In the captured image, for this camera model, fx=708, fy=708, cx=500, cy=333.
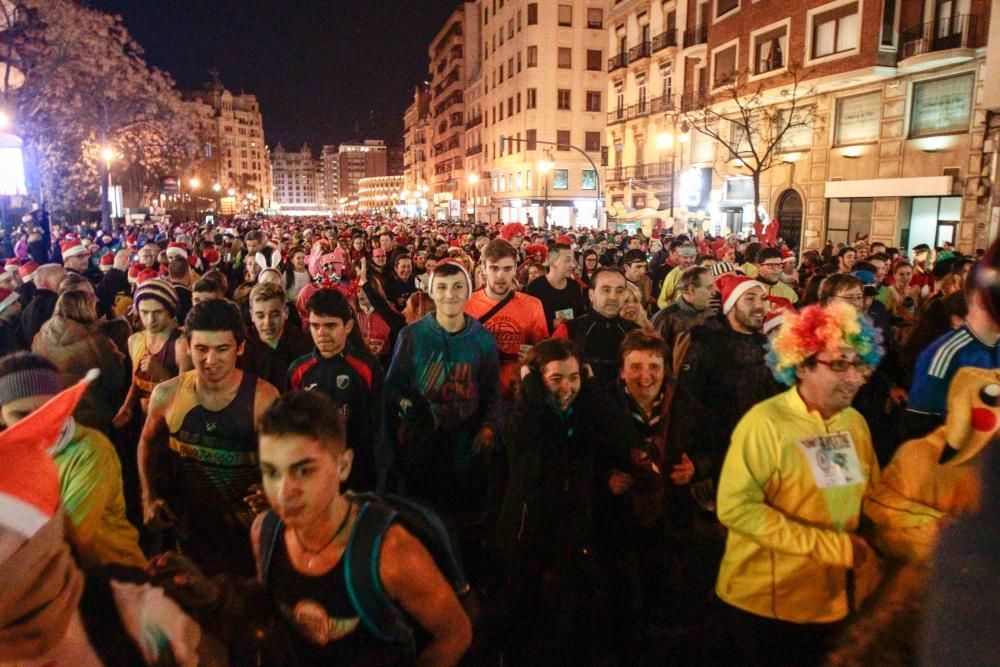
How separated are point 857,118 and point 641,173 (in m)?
17.2

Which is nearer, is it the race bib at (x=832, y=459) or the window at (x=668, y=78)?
the race bib at (x=832, y=459)

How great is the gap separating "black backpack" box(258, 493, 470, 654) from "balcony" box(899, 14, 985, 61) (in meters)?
25.1

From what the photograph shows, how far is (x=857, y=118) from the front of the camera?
25.5m

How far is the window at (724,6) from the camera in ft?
103

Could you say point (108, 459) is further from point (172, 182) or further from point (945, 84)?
point (172, 182)

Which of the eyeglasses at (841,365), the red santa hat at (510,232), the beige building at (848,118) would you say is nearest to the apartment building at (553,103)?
the beige building at (848,118)

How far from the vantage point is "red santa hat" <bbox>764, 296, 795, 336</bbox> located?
4.74 metres

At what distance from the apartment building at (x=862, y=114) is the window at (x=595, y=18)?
2495cm

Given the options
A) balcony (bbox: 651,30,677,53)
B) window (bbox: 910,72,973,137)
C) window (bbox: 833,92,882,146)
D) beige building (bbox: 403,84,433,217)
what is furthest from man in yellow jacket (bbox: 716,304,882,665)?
beige building (bbox: 403,84,433,217)

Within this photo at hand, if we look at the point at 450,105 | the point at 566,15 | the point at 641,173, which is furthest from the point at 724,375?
the point at 450,105

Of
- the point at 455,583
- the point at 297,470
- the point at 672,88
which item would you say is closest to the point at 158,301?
the point at 297,470

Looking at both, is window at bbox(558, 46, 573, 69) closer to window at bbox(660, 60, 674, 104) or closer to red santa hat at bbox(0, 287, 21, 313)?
window at bbox(660, 60, 674, 104)

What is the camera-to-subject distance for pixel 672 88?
39000mm

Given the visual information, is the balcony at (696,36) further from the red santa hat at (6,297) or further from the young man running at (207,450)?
the young man running at (207,450)
